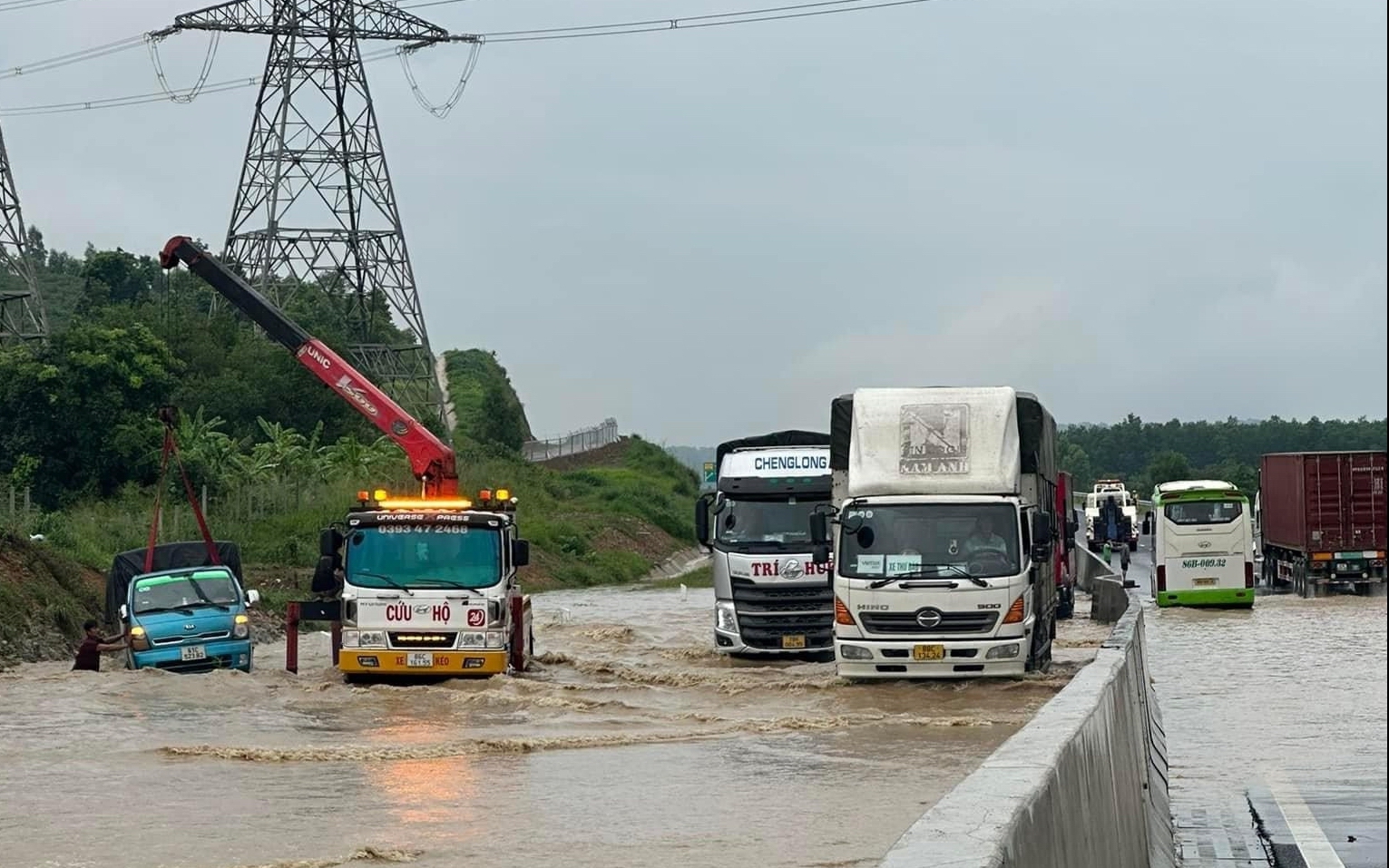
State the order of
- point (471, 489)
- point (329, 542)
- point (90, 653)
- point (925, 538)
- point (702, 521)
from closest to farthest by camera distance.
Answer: point (925, 538), point (329, 542), point (90, 653), point (702, 521), point (471, 489)

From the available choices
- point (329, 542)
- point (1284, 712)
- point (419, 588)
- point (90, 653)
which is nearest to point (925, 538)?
point (1284, 712)

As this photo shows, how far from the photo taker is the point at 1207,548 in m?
43.6

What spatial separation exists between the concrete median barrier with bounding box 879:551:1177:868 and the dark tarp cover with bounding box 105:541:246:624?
2089 cm

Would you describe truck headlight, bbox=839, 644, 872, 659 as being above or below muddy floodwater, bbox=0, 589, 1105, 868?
above

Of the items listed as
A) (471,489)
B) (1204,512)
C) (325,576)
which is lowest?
(325,576)

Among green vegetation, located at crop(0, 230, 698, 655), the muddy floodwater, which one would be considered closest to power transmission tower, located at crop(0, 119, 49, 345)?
green vegetation, located at crop(0, 230, 698, 655)

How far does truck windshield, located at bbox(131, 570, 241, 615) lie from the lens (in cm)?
2788

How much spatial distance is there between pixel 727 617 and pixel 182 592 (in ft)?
24.2

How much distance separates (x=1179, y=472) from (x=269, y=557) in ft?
202

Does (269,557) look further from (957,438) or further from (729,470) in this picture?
(957,438)

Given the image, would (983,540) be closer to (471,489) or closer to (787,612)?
(787,612)

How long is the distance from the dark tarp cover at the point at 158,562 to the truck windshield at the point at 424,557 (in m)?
7.58

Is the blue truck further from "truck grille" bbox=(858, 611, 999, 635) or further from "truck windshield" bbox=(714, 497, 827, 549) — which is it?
"truck grille" bbox=(858, 611, 999, 635)

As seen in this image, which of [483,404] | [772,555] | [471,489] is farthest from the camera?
[483,404]
